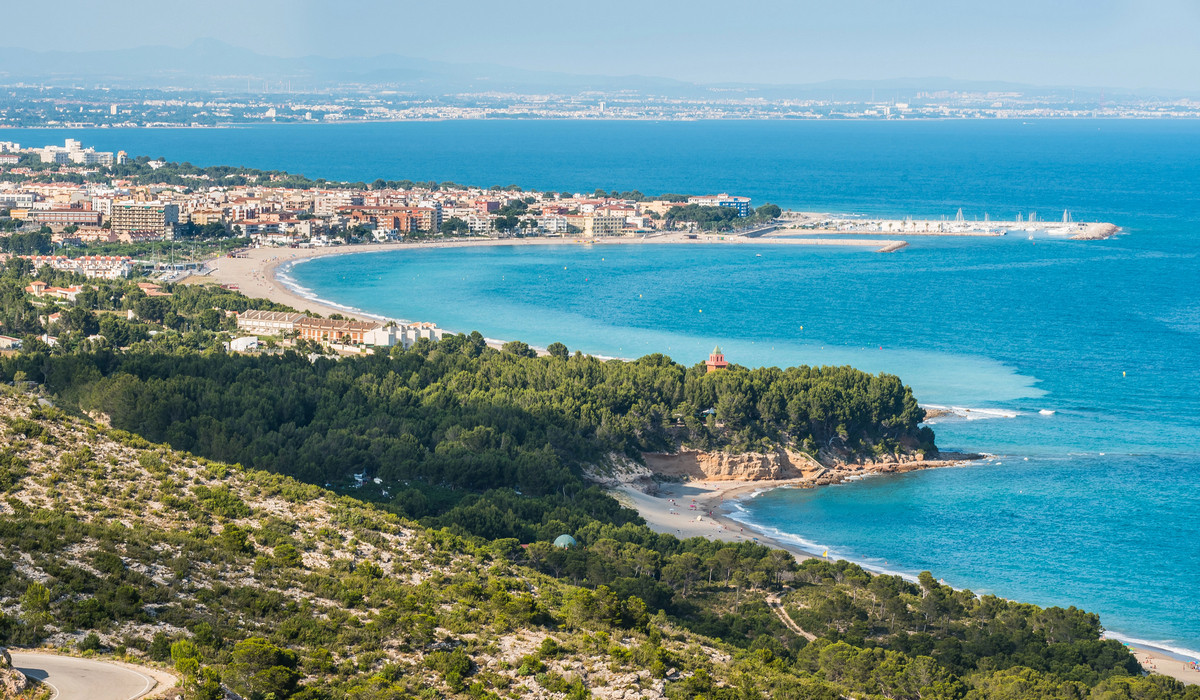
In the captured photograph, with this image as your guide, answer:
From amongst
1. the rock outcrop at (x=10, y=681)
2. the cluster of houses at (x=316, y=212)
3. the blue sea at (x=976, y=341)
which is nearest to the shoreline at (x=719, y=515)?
the blue sea at (x=976, y=341)

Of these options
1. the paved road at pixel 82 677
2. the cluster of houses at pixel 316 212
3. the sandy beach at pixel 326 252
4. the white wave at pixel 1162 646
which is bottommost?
the white wave at pixel 1162 646

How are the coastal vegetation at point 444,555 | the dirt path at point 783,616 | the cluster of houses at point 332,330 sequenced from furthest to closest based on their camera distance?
1. the cluster of houses at point 332,330
2. the dirt path at point 783,616
3. the coastal vegetation at point 444,555

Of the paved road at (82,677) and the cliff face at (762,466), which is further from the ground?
the paved road at (82,677)

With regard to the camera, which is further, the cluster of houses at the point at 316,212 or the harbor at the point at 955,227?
the harbor at the point at 955,227

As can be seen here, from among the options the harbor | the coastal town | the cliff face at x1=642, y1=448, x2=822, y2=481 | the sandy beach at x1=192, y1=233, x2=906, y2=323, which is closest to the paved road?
the cliff face at x1=642, y1=448, x2=822, y2=481

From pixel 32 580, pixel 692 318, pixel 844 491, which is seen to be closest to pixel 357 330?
pixel 692 318

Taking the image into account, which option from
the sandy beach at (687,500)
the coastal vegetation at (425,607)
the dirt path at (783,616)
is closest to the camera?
the coastal vegetation at (425,607)

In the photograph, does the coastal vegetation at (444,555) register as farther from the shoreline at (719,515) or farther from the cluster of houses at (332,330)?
the cluster of houses at (332,330)

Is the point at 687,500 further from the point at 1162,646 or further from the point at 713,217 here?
the point at 713,217
